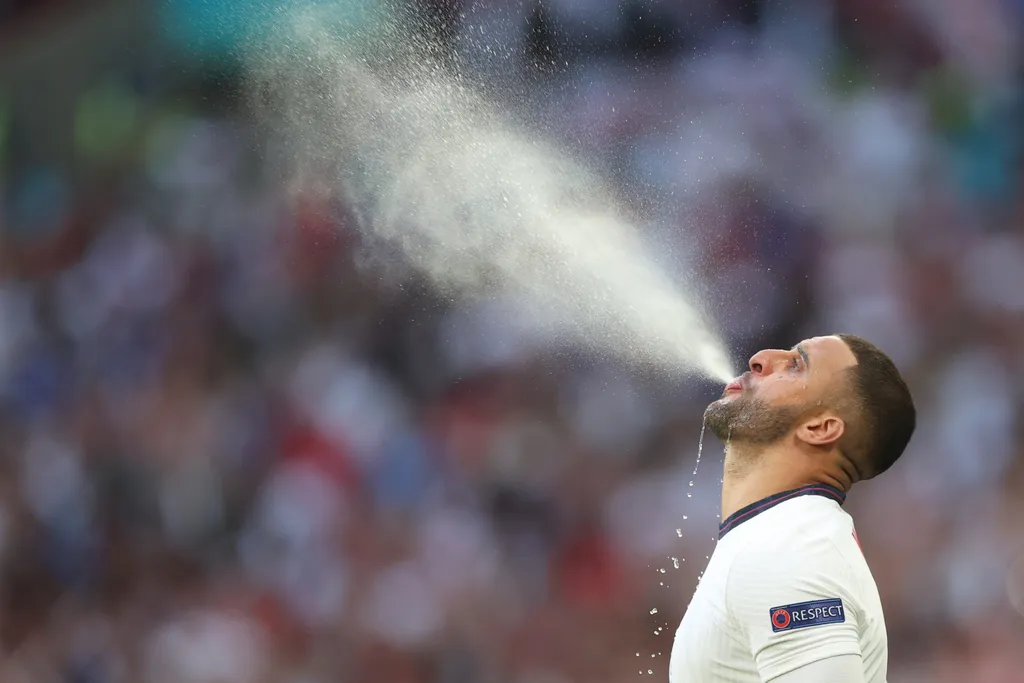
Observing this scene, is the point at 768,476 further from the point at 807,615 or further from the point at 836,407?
the point at 807,615

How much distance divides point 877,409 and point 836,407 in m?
0.11

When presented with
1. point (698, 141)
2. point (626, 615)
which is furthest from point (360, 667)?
point (698, 141)

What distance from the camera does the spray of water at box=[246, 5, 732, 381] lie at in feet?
20.7

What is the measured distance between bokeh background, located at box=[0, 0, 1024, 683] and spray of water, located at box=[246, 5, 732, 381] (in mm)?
215

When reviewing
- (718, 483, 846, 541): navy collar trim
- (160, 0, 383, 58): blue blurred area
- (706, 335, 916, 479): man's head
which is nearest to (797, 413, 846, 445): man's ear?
(706, 335, 916, 479): man's head

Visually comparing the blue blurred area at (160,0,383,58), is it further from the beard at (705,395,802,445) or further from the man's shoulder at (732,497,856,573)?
the man's shoulder at (732,497,856,573)

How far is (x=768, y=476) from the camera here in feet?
9.71

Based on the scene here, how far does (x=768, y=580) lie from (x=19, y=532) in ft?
20.6

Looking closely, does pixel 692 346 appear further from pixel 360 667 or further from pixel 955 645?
pixel 360 667

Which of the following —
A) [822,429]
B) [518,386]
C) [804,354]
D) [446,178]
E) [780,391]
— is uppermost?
[446,178]

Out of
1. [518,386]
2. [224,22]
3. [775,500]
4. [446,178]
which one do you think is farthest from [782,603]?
[224,22]

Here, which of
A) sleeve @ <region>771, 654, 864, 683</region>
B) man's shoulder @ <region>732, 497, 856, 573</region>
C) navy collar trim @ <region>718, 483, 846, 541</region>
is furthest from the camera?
navy collar trim @ <region>718, 483, 846, 541</region>

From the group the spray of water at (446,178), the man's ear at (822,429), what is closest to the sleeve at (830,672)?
the man's ear at (822,429)

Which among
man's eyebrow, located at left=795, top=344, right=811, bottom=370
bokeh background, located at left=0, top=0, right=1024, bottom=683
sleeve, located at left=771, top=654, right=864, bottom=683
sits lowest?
sleeve, located at left=771, top=654, right=864, bottom=683
